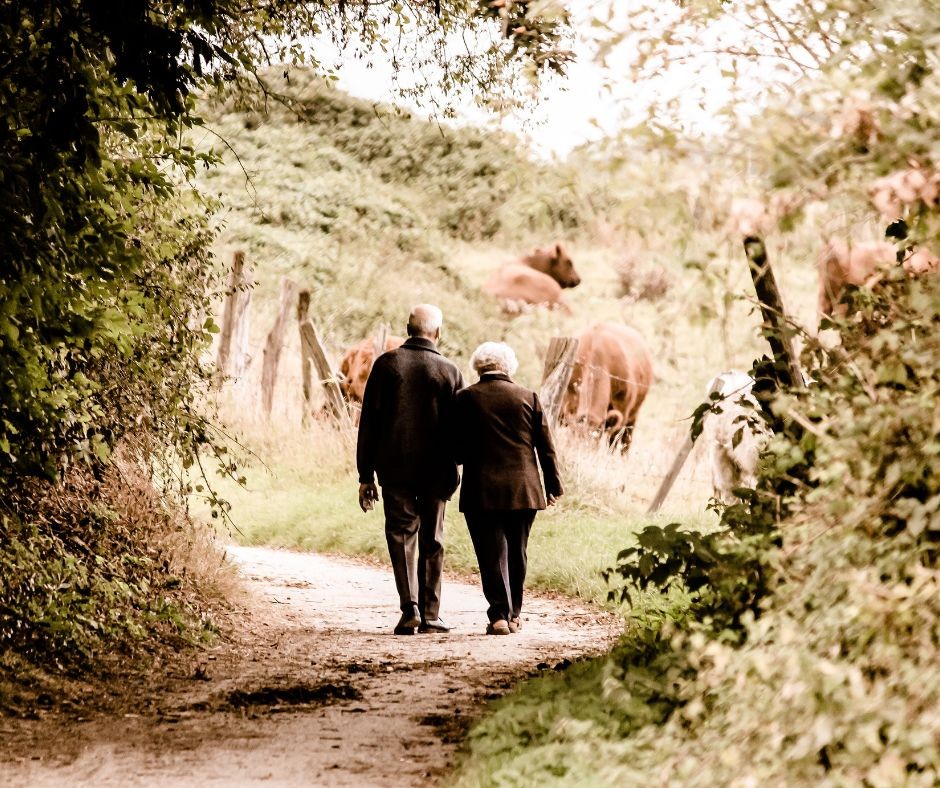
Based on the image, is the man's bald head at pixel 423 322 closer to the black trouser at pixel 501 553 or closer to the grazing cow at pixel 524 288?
the black trouser at pixel 501 553

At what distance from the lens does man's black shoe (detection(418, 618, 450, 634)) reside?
8.39 meters

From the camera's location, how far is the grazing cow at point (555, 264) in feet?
99.8

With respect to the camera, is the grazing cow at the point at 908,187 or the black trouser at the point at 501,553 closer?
the grazing cow at the point at 908,187

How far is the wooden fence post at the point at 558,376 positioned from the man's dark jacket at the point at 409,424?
220 inches

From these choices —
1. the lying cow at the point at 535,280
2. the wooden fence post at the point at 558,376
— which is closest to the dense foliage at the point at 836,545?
the wooden fence post at the point at 558,376

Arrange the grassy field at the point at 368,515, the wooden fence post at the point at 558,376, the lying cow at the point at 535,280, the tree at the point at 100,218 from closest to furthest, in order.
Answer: the tree at the point at 100,218 < the grassy field at the point at 368,515 < the wooden fence post at the point at 558,376 < the lying cow at the point at 535,280

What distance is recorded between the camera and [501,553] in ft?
27.4

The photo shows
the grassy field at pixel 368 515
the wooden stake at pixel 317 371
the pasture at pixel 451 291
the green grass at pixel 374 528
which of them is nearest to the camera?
the pasture at pixel 451 291

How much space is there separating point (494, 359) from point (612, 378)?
10.3 metres

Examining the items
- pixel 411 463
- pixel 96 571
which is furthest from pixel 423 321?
pixel 96 571

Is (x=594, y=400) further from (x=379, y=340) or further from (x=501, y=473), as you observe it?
(x=501, y=473)

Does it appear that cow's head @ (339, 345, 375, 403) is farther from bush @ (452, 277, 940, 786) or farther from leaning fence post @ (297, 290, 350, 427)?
bush @ (452, 277, 940, 786)

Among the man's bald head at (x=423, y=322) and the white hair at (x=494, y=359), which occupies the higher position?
the man's bald head at (x=423, y=322)

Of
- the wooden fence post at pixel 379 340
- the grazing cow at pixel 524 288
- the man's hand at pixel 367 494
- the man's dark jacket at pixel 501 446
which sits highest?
the grazing cow at pixel 524 288
